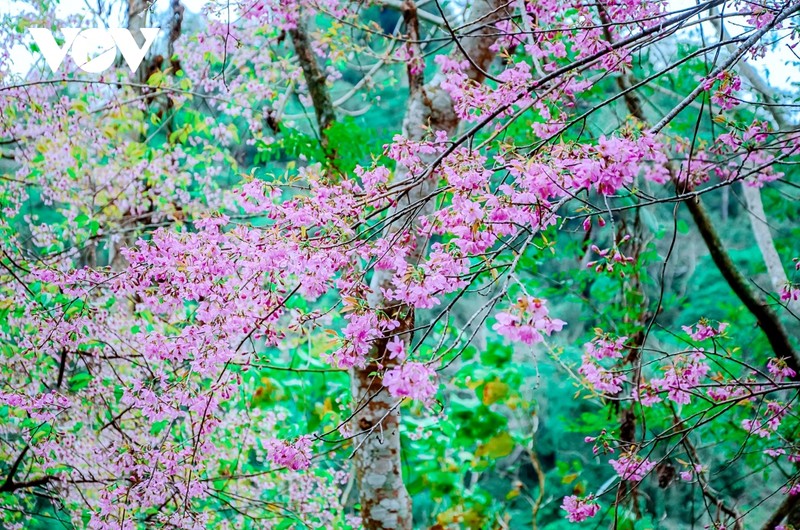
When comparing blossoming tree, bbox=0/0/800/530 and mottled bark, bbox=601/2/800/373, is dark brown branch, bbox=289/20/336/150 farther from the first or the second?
mottled bark, bbox=601/2/800/373

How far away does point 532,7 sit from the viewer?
6.39ft
